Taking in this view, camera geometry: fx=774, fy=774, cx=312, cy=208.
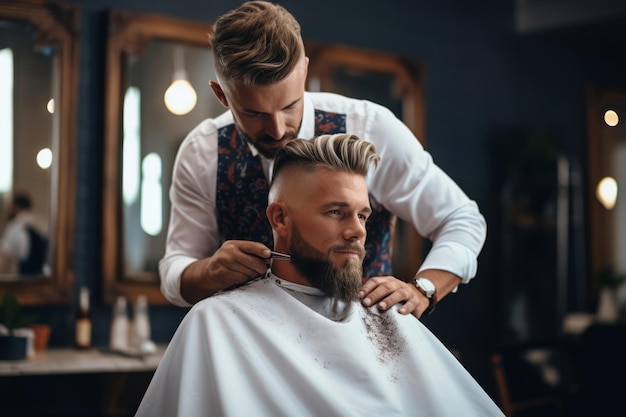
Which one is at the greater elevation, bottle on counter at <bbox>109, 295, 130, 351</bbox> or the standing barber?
the standing barber

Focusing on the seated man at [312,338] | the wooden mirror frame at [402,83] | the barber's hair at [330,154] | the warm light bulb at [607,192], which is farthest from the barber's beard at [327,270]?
the warm light bulb at [607,192]

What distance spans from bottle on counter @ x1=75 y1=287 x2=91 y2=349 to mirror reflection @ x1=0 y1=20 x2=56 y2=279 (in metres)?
0.23

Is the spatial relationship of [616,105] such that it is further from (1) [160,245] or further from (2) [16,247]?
(2) [16,247]

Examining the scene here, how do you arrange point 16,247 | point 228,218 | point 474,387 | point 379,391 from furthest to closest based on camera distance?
point 16,247
point 228,218
point 474,387
point 379,391

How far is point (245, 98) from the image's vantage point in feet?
5.34

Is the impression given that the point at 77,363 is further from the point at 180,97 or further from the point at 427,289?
the point at 427,289

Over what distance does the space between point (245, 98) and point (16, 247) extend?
94.9 inches

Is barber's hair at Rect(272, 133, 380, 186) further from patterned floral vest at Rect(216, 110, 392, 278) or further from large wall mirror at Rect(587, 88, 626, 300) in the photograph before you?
large wall mirror at Rect(587, 88, 626, 300)

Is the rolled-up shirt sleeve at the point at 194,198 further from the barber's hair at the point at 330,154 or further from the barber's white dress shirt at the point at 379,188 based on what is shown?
the barber's hair at the point at 330,154

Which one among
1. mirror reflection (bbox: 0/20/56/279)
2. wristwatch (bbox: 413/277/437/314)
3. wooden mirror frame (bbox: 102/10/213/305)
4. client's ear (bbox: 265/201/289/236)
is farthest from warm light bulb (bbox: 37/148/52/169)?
wristwatch (bbox: 413/277/437/314)

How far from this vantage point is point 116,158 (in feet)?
12.8

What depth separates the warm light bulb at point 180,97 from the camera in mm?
4023

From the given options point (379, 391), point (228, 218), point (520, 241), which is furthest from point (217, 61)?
point (520, 241)

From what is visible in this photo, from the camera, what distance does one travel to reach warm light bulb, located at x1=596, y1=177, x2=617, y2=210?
5.92 meters
